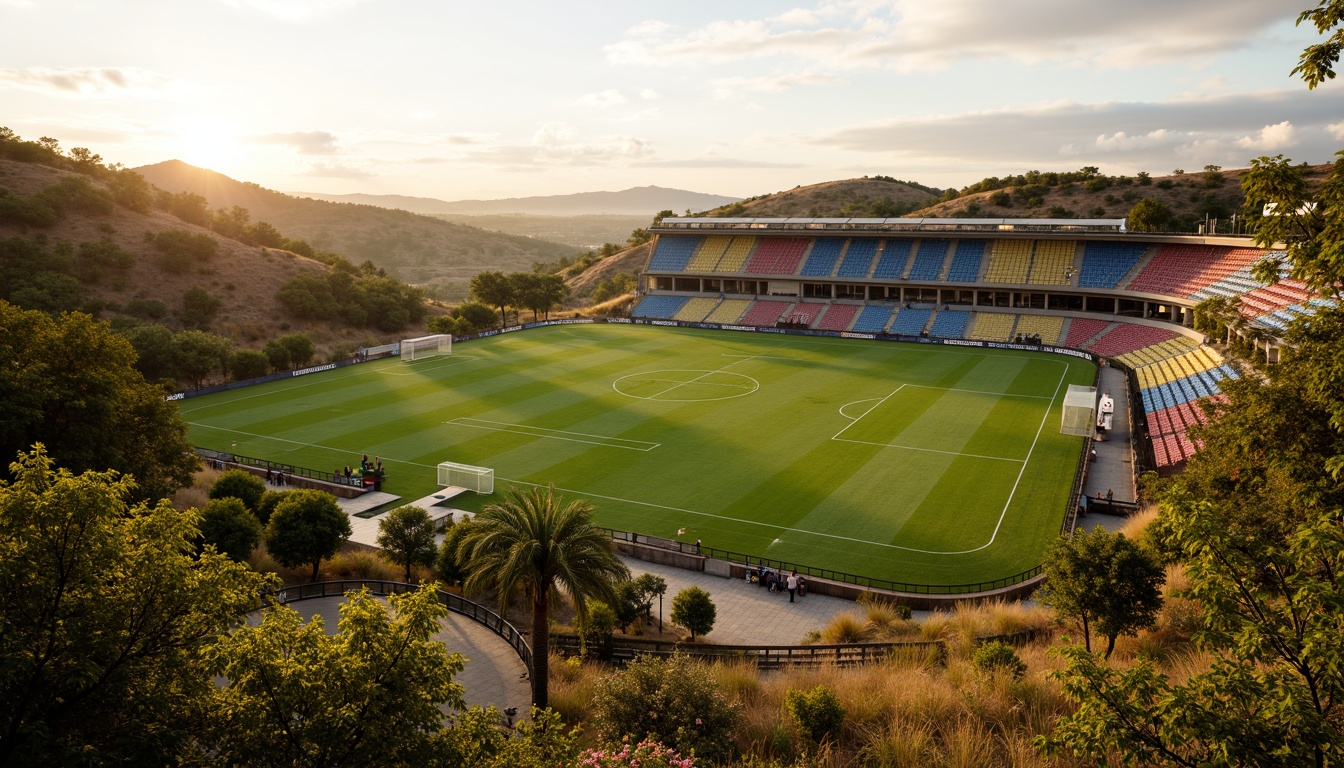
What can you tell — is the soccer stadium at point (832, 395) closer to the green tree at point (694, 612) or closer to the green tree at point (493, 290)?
the green tree at point (694, 612)

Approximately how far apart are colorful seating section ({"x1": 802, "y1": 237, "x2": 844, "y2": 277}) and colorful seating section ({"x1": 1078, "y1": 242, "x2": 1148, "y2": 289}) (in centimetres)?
2733

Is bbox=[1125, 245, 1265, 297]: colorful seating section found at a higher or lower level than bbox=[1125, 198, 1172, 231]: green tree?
lower

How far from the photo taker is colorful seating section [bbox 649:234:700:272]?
356 ft

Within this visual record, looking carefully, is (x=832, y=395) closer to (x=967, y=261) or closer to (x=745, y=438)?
(x=745, y=438)

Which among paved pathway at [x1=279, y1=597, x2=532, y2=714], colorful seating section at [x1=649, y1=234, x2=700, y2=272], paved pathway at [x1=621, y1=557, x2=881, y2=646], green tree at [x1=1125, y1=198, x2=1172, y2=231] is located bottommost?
paved pathway at [x1=621, y1=557, x2=881, y2=646]

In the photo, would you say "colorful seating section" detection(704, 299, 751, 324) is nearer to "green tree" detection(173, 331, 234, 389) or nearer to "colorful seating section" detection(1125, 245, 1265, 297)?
"colorful seating section" detection(1125, 245, 1265, 297)

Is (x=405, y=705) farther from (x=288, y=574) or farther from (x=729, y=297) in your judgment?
(x=729, y=297)

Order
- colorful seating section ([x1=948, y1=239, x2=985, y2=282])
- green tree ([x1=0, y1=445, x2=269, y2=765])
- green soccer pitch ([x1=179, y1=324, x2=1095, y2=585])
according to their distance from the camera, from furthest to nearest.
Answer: colorful seating section ([x1=948, y1=239, x2=985, y2=282])
green soccer pitch ([x1=179, y1=324, x2=1095, y2=585])
green tree ([x1=0, y1=445, x2=269, y2=765])

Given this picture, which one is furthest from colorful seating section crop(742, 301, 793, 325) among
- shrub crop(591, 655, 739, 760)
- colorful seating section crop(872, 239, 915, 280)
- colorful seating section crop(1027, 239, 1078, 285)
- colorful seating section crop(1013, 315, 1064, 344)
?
shrub crop(591, 655, 739, 760)

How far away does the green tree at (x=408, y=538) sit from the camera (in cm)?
2988

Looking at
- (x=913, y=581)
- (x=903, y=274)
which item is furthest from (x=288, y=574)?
(x=903, y=274)

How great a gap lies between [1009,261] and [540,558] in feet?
278

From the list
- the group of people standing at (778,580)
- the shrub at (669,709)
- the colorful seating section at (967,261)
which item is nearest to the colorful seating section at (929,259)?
the colorful seating section at (967,261)

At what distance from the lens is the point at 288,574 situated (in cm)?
2977
